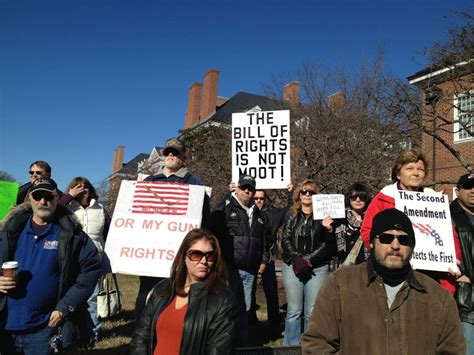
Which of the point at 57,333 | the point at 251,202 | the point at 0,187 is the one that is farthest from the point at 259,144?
the point at 57,333

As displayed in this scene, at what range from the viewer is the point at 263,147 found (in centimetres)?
653

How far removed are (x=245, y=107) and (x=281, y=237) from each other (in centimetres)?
4390

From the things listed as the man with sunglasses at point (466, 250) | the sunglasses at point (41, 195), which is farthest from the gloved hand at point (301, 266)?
the sunglasses at point (41, 195)

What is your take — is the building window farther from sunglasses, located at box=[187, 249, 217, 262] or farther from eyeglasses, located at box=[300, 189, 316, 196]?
sunglasses, located at box=[187, 249, 217, 262]

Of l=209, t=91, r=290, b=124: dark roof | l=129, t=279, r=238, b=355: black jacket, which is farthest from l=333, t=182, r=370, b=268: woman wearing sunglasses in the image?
l=209, t=91, r=290, b=124: dark roof

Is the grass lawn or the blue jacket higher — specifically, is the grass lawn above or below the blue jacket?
below

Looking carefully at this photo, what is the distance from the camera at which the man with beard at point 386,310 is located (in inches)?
103

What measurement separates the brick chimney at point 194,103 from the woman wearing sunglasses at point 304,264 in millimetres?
50648

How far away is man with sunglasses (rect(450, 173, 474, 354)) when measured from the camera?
3781 mm

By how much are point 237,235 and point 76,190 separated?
2.34 m

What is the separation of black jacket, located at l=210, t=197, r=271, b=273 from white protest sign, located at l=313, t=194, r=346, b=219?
2.51 ft

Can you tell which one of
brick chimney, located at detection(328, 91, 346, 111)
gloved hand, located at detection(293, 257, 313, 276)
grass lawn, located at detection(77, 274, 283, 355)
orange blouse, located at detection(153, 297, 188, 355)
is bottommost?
grass lawn, located at detection(77, 274, 283, 355)

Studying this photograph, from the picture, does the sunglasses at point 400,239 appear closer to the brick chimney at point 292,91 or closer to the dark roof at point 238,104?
the brick chimney at point 292,91

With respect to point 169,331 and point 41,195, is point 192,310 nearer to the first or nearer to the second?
point 169,331
